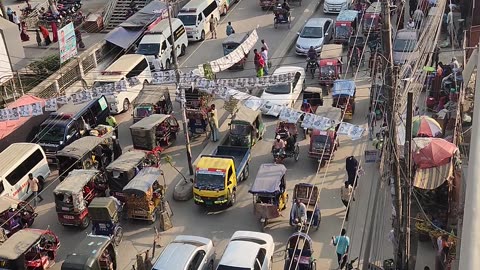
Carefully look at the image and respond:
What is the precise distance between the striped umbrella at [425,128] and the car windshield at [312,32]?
489 inches

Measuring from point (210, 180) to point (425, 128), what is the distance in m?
7.77

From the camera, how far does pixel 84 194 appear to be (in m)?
22.7

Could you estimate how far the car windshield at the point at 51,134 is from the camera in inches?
1051

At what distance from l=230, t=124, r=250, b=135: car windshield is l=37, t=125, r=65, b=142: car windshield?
6917 mm

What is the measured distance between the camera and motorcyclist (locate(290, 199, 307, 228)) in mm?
20406

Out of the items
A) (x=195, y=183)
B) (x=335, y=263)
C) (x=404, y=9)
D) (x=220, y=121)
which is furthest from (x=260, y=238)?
(x=404, y=9)

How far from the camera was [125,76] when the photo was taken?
3064cm

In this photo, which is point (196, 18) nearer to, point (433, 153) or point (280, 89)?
point (280, 89)

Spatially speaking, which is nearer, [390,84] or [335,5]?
[390,84]

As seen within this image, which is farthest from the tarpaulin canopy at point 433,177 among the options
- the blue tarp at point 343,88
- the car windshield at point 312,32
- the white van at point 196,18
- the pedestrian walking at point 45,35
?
the pedestrian walking at point 45,35

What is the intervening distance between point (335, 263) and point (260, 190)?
3502 mm

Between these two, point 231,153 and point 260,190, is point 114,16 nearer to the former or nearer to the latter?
point 231,153

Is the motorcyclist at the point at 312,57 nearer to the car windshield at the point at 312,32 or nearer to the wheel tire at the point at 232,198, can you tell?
the car windshield at the point at 312,32

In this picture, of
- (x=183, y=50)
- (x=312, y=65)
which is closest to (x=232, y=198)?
(x=312, y=65)
